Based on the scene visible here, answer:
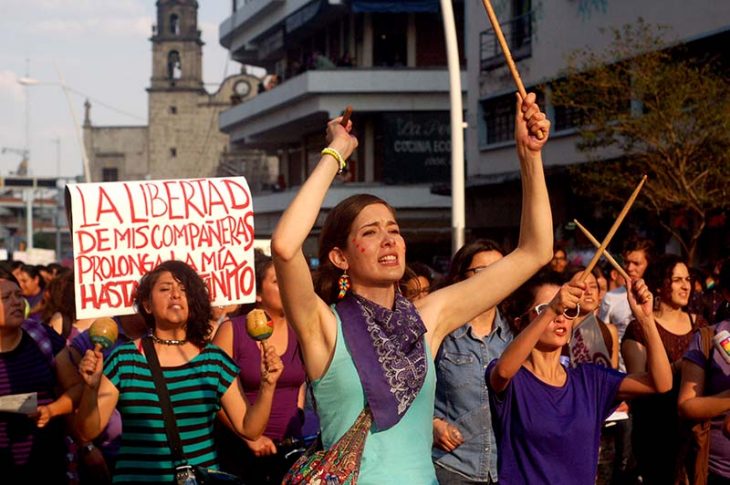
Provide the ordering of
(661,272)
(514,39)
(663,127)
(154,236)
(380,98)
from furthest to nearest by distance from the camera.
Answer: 1. (380,98)
2. (514,39)
3. (663,127)
4. (154,236)
5. (661,272)

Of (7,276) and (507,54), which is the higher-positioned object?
(507,54)

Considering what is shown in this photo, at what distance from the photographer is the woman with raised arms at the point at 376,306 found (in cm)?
378

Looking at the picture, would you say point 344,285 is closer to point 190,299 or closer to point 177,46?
point 190,299

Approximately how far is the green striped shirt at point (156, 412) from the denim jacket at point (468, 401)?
976 millimetres

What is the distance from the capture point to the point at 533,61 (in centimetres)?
2823

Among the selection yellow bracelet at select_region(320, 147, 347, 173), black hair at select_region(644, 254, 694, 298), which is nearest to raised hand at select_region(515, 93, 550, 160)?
yellow bracelet at select_region(320, 147, 347, 173)

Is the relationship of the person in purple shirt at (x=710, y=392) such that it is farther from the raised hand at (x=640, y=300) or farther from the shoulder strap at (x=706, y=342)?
the raised hand at (x=640, y=300)

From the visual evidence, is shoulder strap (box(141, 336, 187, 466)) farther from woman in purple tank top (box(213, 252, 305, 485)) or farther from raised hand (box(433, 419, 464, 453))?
raised hand (box(433, 419, 464, 453))

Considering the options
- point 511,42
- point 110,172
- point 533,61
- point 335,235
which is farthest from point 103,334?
point 110,172

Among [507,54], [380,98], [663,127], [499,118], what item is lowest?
[507,54]

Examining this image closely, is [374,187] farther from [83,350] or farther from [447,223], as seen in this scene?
[83,350]

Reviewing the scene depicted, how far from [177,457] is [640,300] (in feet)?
6.74

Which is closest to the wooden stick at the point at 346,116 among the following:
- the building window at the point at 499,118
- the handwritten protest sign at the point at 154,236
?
the handwritten protest sign at the point at 154,236

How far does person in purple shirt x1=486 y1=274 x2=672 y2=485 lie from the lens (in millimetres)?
4781
